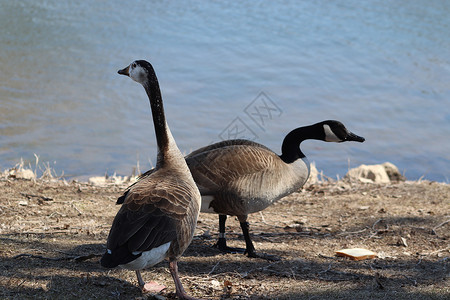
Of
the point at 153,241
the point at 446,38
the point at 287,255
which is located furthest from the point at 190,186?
the point at 446,38

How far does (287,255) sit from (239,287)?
113 centimetres

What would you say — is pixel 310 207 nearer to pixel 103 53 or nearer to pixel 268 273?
pixel 268 273

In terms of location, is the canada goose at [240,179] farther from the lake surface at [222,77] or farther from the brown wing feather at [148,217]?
the lake surface at [222,77]

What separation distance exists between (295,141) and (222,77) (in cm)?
791

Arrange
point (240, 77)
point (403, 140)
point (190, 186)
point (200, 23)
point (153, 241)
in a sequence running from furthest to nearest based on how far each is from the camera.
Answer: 1. point (200, 23)
2. point (240, 77)
3. point (403, 140)
4. point (190, 186)
5. point (153, 241)

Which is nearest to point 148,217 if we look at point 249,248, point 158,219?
point 158,219

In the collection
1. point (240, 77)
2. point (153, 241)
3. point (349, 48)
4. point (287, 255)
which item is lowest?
point (287, 255)

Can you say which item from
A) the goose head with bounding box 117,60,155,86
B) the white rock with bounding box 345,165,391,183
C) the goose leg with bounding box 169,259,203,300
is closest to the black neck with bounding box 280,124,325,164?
the goose head with bounding box 117,60,155,86

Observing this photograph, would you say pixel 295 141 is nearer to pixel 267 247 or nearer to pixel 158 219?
pixel 267 247

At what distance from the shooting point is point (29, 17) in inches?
666

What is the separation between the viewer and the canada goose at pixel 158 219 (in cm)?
373

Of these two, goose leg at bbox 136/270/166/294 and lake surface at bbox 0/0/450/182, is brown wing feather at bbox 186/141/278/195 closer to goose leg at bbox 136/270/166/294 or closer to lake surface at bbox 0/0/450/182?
goose leg at bbox 136/270/166/294

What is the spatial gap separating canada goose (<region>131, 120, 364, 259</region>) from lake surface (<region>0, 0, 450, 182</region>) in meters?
4.16

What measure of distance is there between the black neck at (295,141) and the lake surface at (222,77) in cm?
355
